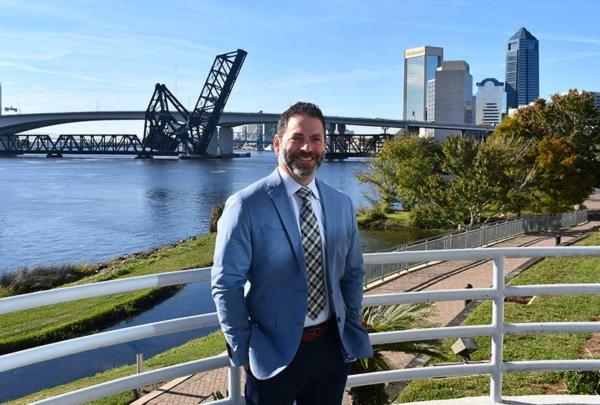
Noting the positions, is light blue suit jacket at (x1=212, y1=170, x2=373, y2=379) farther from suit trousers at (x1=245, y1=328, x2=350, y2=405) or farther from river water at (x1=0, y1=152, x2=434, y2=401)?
river water at (x1=0, y1=152, x2=434, y2=401)

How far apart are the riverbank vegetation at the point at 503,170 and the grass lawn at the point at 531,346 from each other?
16.5m

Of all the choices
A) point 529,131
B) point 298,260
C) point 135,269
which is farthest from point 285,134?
point 529,131

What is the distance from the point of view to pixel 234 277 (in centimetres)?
228

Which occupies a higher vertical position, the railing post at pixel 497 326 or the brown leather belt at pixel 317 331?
the brown leather belt at pixel 317 331

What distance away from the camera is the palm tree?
164 inches

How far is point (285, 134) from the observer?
8.21ft

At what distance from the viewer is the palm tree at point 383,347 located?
4.17m

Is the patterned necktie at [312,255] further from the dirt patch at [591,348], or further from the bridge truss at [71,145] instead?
the bridge truss at [71,145]

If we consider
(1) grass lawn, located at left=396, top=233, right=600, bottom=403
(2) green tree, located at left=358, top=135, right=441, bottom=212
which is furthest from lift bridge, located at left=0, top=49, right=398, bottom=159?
→ (1) grass lawn, located at left=396, top=233, right=600, bottom=403

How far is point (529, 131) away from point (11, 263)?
3055 centimetres

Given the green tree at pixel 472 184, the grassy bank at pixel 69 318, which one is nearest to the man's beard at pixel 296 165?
the grassy bank at pixel 69 318

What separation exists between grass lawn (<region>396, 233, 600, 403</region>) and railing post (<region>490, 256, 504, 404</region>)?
102 centimetres

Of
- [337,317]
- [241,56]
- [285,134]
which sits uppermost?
[241,56]

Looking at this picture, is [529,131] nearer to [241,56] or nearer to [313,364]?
[313,364]
